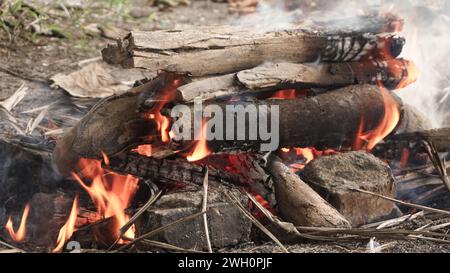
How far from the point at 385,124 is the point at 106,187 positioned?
180 centimetres

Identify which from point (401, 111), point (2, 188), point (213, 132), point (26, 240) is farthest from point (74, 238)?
point (401, 111)

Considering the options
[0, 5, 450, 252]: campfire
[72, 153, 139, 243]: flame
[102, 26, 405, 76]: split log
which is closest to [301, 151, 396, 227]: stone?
[0, 5, 450, 252]: campfire

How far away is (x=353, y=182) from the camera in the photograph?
3451 mm

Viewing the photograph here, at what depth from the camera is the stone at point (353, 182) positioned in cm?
339

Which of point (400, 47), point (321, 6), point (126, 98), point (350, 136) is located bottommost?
point (350, 136)

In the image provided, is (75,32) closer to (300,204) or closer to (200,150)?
(200,150)

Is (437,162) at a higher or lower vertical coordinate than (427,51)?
lower

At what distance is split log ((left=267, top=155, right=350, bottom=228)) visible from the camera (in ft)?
10.3

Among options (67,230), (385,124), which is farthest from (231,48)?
(67,230)

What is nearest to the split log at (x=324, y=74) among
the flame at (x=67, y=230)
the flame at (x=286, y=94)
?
the flame at (x=286, y=94)
